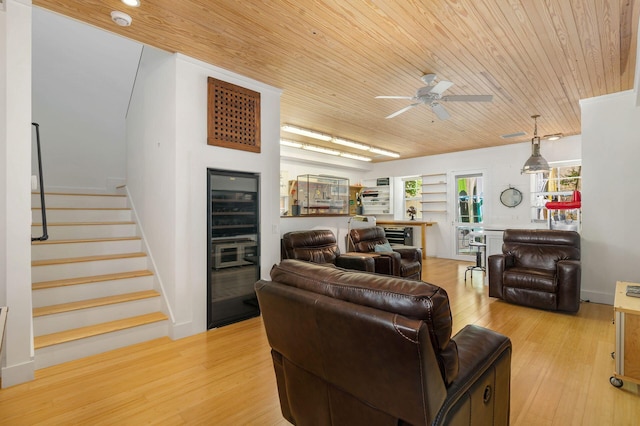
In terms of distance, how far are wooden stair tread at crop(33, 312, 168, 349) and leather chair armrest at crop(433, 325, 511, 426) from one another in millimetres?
2843

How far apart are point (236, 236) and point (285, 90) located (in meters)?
1.99

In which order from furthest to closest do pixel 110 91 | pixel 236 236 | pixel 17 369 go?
pixel 110 91
pixel 236 236
pixel 17 369

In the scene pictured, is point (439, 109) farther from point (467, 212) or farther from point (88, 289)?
point (467, 212)

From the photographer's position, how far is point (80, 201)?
4262 millimetres

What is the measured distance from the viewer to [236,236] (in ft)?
11.8

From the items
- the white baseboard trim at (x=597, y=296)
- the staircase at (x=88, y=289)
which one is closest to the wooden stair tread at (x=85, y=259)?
the staircase at (x=88, y=289)

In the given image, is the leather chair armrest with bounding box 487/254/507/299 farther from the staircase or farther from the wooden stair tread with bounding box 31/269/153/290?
the wooden stair tread with bounding box 31/269/153/290

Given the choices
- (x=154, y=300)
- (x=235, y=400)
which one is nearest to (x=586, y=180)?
(x=235, y=400)

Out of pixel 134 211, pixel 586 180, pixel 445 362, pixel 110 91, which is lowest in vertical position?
pixel 445 362

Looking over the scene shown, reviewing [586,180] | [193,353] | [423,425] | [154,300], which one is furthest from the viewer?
[586,180]

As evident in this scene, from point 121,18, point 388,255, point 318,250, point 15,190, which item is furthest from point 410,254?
point 15,190

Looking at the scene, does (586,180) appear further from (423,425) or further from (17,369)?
(17,369)

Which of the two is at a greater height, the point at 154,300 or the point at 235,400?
the point at 154,300

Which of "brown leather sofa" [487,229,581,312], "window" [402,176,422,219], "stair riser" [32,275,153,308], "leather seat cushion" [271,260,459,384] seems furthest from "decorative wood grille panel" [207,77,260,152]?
"window" [402,176,422,219]
